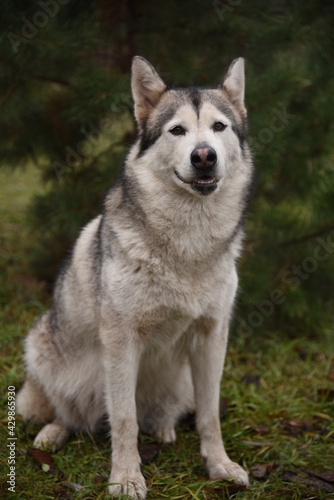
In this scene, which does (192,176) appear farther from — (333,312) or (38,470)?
(333,312)

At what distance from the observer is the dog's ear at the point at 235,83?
346 centimetres

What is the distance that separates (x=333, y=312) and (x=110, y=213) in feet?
10.7

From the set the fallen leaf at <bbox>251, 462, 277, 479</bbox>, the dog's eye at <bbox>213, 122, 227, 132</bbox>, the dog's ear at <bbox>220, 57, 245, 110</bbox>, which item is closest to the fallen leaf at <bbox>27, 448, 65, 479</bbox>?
the fallen leaf at <bbox>251, 462, 277, 479</bbox>

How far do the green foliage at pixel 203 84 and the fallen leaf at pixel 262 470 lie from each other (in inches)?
74.1

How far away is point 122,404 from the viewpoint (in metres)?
3.28

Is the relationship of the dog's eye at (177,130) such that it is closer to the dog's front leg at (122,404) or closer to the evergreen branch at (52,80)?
the dog's front leg at (122,404)

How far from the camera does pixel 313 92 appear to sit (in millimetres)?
5617

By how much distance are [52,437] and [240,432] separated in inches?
48.0

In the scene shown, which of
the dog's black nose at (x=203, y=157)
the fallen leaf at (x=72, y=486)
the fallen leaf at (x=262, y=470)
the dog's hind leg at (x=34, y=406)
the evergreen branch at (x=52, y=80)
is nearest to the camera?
the dog's black nose at (x=203, y=157)

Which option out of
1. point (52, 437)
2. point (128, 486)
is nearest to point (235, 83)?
point (128, 486)

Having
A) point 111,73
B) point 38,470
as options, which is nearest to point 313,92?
point 111,73

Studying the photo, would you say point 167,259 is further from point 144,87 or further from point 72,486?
point 72,486

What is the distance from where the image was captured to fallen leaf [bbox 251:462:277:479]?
350 centimetres

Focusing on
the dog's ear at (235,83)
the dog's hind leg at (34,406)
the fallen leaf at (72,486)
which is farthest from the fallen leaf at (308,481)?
the dog's ear at (235,83)
